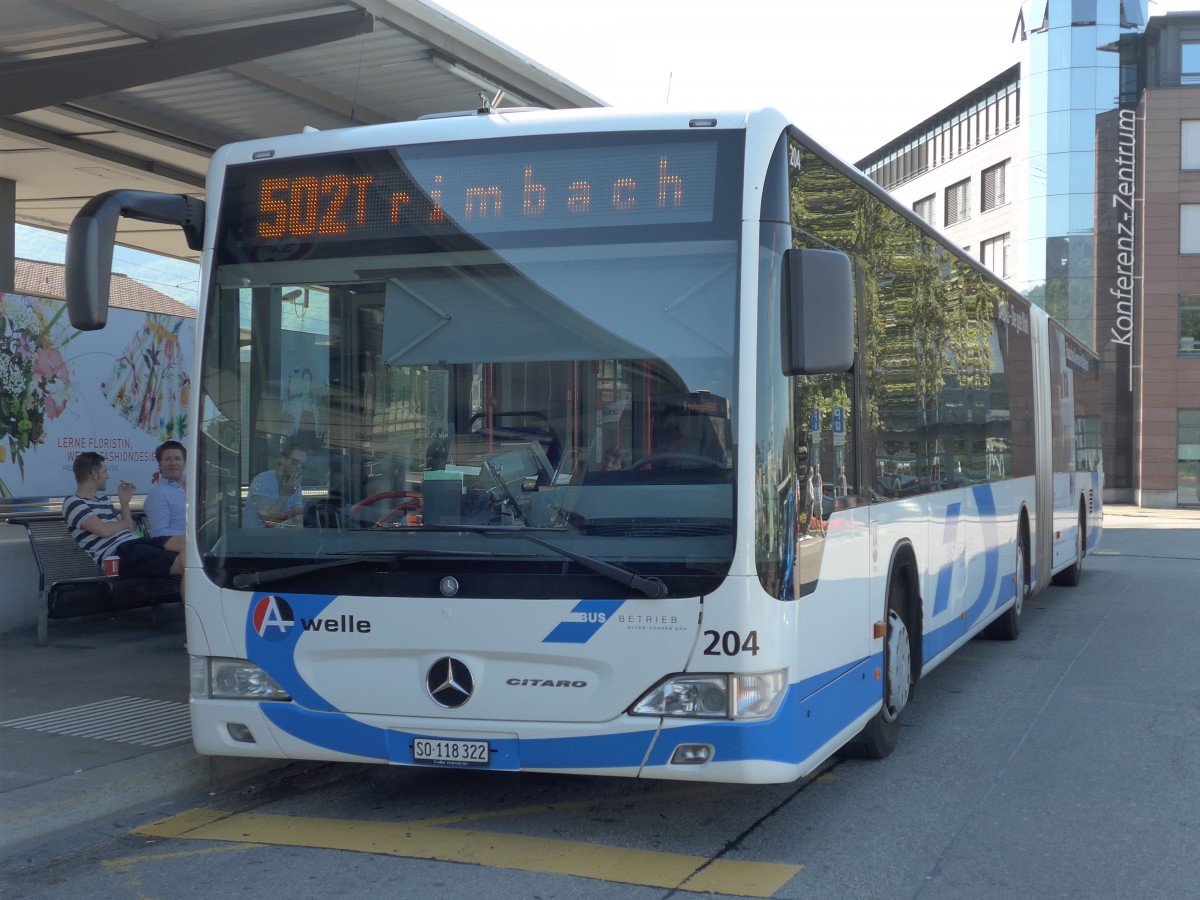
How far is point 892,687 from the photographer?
7.10 meters

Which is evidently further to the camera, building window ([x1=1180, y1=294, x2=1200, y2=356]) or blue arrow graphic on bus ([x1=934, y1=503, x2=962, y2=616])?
building window ([x1=1180, y1=294, x2=1200, y2=356])

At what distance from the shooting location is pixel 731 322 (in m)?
5.21


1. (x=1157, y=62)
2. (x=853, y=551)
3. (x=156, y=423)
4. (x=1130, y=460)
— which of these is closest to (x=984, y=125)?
(x=1157, y=62)

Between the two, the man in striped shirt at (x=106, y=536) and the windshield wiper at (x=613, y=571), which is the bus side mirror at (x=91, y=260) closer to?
the windshield wiper at (x=613, y=571)

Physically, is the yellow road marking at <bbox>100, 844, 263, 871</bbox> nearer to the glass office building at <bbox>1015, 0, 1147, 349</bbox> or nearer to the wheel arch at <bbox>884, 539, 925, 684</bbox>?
the wheel arch at <bbox>884, 539, 925, 684</bbox>

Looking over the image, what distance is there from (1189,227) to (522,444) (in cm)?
4702

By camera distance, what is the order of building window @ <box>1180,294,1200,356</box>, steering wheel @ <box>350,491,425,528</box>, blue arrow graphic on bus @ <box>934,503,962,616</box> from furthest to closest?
building window @ <box>1180,294,1200,356</box> → blue arrow graphic on bus @ <box>934,503,962,616</box> → steering wheel @ <box>350,491,425,528</box>

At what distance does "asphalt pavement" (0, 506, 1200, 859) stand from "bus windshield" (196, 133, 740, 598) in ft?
4.18

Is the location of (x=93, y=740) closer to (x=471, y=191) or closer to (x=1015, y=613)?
(x=471, y=191)

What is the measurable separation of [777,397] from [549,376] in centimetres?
91

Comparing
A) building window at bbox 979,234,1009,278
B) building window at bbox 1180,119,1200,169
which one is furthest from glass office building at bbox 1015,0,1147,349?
building window at bbox 1180,119,1200,169

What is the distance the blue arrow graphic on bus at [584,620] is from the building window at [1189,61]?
48010 mm

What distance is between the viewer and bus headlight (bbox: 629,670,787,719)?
16.8 feet

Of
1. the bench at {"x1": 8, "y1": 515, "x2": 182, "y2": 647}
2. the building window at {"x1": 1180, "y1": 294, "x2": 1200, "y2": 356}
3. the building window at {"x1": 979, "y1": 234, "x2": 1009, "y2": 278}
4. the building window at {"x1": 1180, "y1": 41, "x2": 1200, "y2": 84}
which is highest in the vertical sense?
the building window at {"x1": 1180, "y1": 41, "x2": 1200, "y2": 84}
